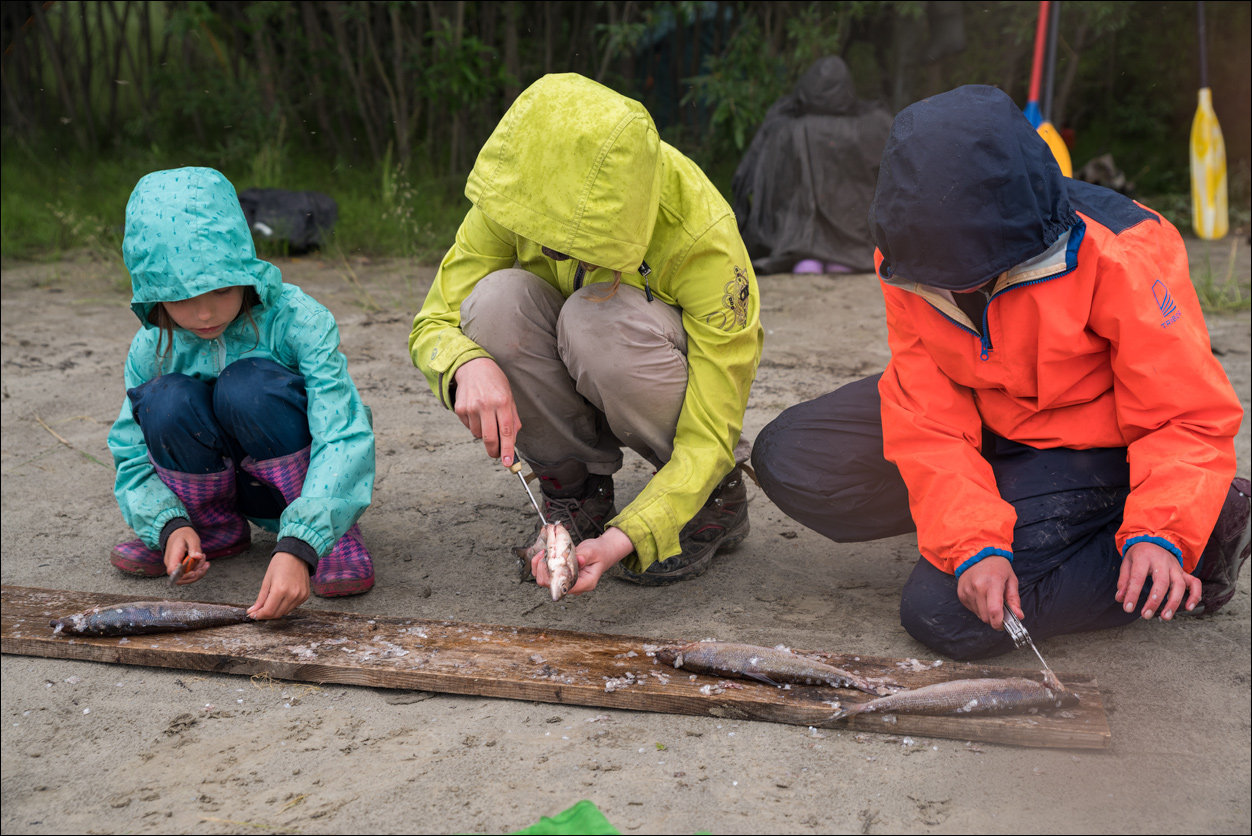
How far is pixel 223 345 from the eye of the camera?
7.53 feet

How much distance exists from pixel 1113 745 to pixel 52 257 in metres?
5.58

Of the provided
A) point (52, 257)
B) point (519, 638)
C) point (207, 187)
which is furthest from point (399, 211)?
point (519, 638)

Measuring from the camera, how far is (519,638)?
6.64ft

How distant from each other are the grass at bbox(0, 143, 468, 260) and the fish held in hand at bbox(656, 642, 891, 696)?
395 centimetres

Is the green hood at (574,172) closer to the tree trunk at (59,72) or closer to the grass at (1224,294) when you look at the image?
the grass at (1224,294)

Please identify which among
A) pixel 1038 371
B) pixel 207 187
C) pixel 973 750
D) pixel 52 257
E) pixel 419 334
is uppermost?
pixel 207 187

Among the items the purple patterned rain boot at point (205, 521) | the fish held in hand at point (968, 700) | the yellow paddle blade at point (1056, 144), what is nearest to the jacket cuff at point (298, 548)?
the purple patterned rain boot at point (205, 521)

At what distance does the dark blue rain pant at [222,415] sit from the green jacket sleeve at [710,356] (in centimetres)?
80

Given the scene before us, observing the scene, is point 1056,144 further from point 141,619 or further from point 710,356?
point 141,619

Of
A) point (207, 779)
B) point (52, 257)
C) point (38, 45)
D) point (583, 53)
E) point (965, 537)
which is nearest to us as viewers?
point (207, 779)

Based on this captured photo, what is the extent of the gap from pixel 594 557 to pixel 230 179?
201 inches

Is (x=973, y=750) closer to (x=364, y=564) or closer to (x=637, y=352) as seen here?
(x=637, y=352)

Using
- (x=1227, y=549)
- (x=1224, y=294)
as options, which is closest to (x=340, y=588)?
(x=1227, y=549)

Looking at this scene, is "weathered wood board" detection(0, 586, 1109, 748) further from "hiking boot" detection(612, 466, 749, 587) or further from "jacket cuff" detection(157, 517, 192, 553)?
"hiking boot" detection(612, 466, 749, 587)
